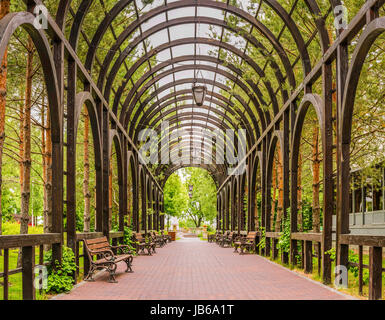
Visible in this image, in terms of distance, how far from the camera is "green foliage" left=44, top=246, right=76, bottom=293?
759 cm

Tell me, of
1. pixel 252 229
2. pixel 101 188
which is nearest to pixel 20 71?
pixel 101 188

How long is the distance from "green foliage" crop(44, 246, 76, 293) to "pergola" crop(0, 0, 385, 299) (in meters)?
0.28

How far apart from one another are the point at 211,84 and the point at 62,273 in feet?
45.4

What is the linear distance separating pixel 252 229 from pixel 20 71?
1217cm

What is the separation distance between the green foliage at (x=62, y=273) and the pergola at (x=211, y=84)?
0.28m

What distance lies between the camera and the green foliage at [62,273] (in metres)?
7.59

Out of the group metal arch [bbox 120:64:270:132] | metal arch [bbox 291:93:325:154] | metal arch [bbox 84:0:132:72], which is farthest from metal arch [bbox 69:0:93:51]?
metal arch [bbox 120:64:270:132]

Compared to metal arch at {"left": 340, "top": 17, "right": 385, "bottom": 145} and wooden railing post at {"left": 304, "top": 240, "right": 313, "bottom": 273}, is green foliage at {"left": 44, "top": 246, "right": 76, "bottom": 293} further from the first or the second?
wooden railing post at {"left": 304, "top": 240, "right": 313, "bottom": 273}

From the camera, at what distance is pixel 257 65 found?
15805 mm

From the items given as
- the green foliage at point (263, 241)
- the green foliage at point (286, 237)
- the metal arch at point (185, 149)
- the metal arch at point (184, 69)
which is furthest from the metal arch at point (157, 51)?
the metal arch at point (185, 149)

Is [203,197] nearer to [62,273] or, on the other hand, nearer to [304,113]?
[304,113]

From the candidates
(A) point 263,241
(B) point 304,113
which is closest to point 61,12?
(B) point 304,113

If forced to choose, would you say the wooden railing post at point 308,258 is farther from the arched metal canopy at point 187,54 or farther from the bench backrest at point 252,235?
the bench backrest at point 252,235
